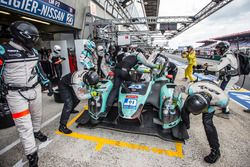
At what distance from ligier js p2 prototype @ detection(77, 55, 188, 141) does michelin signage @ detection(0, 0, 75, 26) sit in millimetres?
3910

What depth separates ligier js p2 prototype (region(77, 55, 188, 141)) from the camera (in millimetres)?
2447

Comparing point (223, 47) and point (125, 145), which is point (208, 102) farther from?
point (223, 47)

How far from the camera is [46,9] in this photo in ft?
17.6

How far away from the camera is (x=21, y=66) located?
1840 mm

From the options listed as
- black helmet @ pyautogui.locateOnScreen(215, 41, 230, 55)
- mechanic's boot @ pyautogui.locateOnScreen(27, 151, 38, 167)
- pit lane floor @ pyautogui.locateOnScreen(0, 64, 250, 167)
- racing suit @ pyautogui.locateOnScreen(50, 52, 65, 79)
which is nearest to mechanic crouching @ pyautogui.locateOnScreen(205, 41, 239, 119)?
black helmet @ pyautogui.locateOnScreen(215, 41, 230, 55)

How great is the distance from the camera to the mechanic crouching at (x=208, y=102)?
5.60 feet

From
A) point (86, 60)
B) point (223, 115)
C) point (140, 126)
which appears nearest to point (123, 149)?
point (140, 126)

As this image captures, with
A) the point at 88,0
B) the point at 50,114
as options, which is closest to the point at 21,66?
the point at 50,114

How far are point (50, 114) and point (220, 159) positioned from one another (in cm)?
404

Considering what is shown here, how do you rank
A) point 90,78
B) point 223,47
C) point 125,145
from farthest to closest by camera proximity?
point 223,47 → point 125,145 → point 90,78

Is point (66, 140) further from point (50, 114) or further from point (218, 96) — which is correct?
point (218, 96)

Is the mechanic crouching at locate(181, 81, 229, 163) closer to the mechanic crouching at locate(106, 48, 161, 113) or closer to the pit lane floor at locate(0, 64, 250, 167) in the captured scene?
the pit lane floor at locate(0, 64, 250, 167)

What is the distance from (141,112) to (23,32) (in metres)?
2.43

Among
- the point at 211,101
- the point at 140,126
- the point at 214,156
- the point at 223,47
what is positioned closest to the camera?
the point at 211,101
